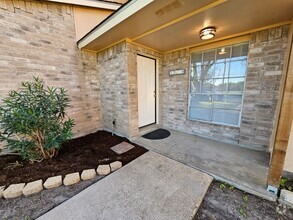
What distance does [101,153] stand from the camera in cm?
252

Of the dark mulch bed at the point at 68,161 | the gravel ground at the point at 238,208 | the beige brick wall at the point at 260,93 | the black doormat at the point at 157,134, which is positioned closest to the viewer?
the gravel ground at the point at 238,208

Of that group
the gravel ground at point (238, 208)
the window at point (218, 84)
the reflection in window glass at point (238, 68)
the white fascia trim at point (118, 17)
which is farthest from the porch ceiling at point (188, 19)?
the gravel ground at point (238, 208)

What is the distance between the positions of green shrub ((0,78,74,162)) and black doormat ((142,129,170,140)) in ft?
6.04

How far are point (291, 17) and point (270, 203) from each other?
2671 mm

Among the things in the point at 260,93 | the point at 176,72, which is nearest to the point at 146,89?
the point at 176,72

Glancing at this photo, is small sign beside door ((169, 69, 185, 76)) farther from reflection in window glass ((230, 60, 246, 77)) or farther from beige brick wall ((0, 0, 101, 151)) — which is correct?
beige brick wall ((0, 0, 101, 151))

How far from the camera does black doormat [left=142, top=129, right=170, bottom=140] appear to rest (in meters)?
3.26

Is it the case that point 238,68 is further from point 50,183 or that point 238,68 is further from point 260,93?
point 50,183

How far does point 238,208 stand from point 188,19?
102 inches

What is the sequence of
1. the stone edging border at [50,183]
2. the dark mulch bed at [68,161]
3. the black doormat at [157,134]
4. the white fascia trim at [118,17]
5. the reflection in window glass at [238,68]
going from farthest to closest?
the black doormat at [157,134]
the reflection in window glass at [238,68]
the dark mulch bed at [68,161]
the white fascia trim at [118,17]
the stone edging border at [50,183]

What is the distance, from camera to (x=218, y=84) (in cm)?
292

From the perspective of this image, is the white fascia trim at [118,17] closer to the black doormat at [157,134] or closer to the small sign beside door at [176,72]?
the small sign beside door at [176,72]

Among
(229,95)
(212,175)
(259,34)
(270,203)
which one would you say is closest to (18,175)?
(212,175)

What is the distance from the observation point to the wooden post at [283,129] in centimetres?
136
